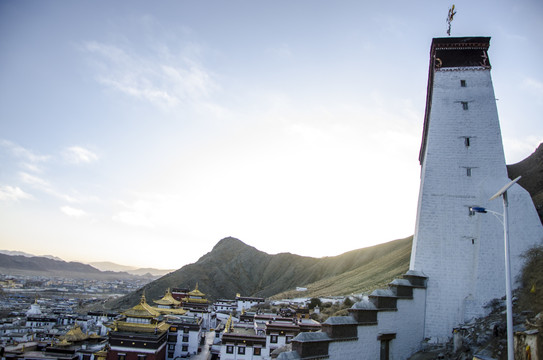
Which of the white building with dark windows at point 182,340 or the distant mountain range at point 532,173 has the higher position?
the distant mountain range at point 532,173

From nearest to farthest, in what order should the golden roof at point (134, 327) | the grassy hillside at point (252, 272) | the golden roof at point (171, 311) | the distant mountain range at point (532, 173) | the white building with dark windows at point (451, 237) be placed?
the white building with dark windows at point (451, 237) < the distant mountain range at point (532, 173) < the golden roof at point (134, 327) < the golden roof at point (171, 311) < the grassy hillside at point (252, 272)

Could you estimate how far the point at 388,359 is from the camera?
40.6 ft

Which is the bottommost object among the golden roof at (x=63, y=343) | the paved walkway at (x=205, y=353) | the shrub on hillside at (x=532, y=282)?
the paved walkway at (x=205, y=353)

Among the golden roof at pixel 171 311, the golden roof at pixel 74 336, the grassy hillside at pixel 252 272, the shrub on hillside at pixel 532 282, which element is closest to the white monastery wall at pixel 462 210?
the shrub on hillside at pixel 532 282

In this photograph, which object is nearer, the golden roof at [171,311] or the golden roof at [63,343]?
the golden roof at [63,343]

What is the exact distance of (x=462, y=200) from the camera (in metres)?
14.6

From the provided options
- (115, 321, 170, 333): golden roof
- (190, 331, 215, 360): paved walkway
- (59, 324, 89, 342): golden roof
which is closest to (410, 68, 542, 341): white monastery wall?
(115, 321, 170, 333): golden roof

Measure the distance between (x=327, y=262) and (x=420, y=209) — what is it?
124 metres

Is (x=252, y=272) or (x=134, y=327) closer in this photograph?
(x=134, y=327)

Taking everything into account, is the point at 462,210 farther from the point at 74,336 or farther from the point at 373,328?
the point at 74,336

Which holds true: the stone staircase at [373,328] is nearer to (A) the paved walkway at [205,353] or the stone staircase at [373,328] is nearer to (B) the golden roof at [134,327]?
(B) the golden roof at [134,327]

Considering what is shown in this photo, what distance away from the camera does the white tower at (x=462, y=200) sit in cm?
1317

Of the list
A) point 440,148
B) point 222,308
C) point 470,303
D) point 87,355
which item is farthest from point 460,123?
point 222,308

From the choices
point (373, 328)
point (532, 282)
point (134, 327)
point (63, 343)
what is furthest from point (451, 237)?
point (63, 343)
